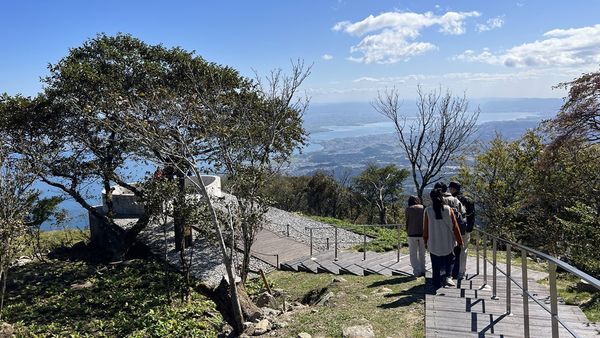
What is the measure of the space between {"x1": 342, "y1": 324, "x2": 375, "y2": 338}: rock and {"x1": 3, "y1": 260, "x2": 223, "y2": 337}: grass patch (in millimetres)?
4139

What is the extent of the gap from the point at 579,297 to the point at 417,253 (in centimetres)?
284

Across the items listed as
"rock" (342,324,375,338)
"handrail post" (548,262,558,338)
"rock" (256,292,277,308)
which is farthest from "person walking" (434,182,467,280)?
"rock" (256,292,277,308)

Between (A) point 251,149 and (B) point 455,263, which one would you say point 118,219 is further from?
(B) point 455,263

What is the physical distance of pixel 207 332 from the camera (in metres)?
9.48

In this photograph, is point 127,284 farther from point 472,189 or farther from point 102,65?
point 472,189

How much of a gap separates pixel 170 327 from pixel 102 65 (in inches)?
347

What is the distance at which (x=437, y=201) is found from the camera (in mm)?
7160

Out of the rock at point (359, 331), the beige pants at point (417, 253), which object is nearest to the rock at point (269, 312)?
the rock at point (359, 331)

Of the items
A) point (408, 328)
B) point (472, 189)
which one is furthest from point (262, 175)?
point (472, 189)

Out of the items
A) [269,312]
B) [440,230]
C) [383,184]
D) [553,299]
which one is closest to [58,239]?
[269,312]

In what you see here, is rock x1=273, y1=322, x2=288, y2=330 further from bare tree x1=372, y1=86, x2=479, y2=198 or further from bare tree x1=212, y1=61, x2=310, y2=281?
bare tree x1=372, y1=86, x2=479, y2=198

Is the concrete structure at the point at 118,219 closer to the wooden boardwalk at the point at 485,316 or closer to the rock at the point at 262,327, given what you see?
→ the rock at the point at 262,327

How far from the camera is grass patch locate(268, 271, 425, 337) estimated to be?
623 cm

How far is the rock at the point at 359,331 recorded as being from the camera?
5965 millimetres
